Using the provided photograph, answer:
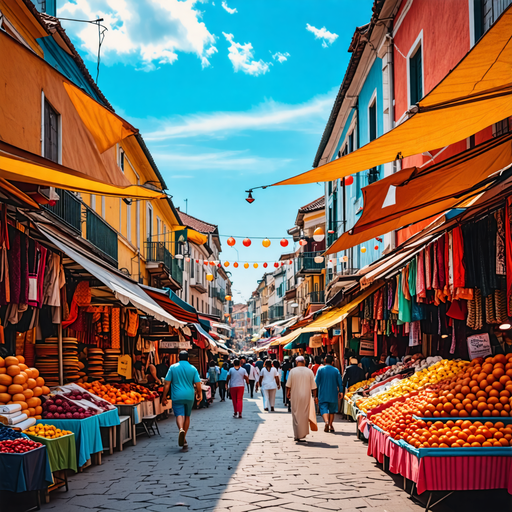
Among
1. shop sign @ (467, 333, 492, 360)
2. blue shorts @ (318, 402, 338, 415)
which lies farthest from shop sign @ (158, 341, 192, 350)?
shop sign @ (467, 333, 492, 360)

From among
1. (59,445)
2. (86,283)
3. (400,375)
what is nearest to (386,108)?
(400,375)

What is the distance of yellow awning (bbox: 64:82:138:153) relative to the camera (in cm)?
837

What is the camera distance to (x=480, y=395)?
766 cm

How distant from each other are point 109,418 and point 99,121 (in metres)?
4.94

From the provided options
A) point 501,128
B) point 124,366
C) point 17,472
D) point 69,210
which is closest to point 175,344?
point 124,366

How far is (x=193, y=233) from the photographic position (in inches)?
1419

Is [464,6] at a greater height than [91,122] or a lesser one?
greater

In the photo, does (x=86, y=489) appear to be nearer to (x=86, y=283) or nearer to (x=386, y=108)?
(x=86, y=283)

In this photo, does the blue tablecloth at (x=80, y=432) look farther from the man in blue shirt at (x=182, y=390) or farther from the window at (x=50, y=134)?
the window at (x=50, y=134)

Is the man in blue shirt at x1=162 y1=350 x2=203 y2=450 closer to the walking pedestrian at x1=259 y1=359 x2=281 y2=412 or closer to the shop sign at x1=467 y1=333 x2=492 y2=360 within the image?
the shop sign at x1=467 y1=333 x2=492 y2=360

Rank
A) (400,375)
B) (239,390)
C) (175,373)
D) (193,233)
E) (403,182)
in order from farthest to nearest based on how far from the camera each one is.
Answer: (193,233) → (239,390) → (400,375) → (175,373) → (403,182)

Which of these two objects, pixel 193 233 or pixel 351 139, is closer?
pixel 351 139

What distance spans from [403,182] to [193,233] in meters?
30.1

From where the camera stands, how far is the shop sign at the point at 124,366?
14363 mm
